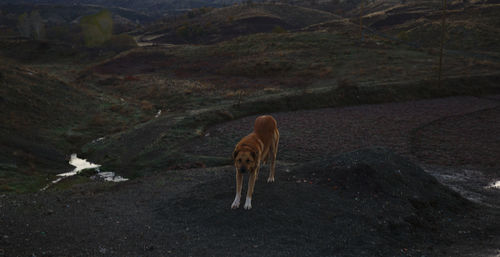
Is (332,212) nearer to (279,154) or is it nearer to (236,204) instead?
(236,204)

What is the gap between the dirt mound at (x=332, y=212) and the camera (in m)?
11.8

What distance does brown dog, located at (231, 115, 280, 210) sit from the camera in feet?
39.9

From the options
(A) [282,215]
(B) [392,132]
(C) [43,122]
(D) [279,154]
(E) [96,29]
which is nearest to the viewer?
(A) [282,215]

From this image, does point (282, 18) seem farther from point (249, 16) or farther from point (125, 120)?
point (125, 120)

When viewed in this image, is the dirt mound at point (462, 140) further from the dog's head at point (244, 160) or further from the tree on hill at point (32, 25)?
the tree on hill at point (32, 25)

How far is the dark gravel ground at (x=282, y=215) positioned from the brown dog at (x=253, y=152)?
783 mm

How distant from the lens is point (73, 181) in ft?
72.0

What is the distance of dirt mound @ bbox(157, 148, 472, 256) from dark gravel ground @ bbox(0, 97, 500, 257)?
0.14 ft

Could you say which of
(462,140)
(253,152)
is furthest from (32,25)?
(253,152)

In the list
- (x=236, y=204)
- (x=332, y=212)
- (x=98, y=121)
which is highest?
(x=236, y=204)

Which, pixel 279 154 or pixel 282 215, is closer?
pixel 282 215

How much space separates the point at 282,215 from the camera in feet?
43.5

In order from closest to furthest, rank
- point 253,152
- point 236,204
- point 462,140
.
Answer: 1. point 253,152
2. point 236,204
3. point 462,140

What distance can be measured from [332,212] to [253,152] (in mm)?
3962
